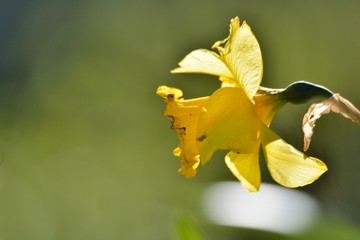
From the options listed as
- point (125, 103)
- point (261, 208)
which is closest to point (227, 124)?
point (261, 208)

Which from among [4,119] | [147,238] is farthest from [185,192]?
[4,119]

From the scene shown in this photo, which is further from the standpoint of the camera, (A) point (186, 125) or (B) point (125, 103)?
(B) point (125, 103)

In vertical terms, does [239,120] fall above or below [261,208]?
above

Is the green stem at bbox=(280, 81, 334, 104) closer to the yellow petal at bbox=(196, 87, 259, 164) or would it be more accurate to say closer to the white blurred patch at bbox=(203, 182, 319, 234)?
the yellow petal at bbox=(196, 87, 259, 164)

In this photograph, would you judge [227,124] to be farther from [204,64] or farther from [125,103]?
[125,103]

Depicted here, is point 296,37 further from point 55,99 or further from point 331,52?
point 55,99

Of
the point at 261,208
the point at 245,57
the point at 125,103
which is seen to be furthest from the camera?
the point at 125,103

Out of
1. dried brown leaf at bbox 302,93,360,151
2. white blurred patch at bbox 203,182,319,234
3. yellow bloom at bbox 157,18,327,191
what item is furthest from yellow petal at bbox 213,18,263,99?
white blurred patch at bbox 203,182,319,234
